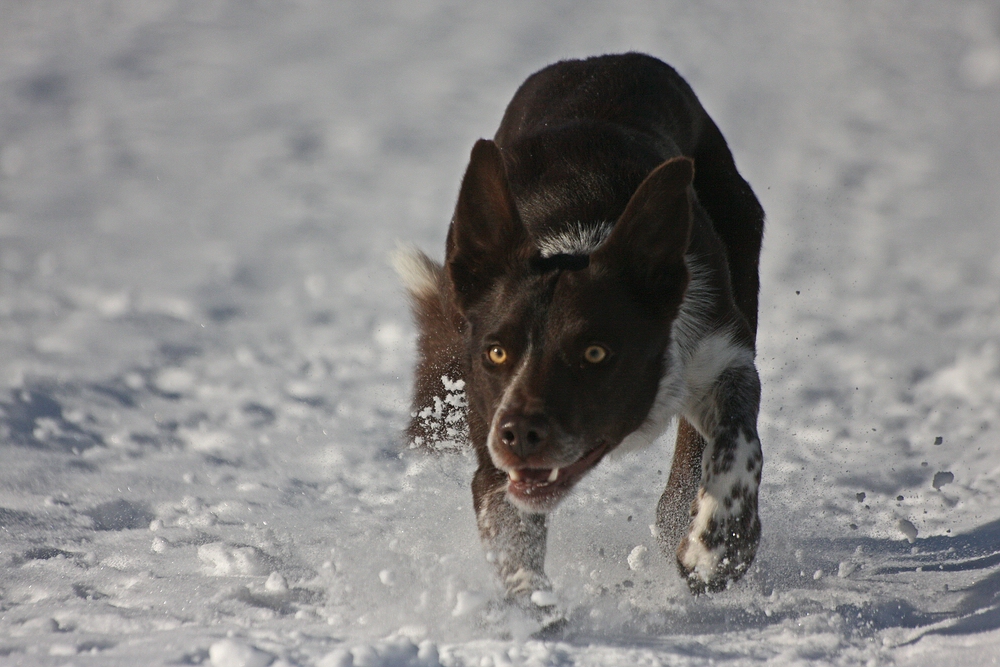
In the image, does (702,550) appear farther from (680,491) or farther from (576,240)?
(576,240)

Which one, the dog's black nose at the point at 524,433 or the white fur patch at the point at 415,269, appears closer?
the dog's black nose at the point at 524,433

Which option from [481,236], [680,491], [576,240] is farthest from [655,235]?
[680,491]

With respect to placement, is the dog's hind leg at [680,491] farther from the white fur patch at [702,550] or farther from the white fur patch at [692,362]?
the white fur patch at [702,550]

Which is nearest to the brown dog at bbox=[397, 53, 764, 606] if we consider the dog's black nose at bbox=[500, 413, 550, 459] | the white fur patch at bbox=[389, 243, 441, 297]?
the dog's black nose at bbox=[500, 413, 550, 459]

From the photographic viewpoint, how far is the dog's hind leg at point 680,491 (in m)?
3.91

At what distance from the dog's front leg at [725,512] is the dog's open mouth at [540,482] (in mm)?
513

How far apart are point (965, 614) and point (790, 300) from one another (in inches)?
134

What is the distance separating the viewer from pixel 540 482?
124 inches

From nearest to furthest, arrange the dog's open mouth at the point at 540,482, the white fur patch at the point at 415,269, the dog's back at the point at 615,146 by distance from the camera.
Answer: the dog's open mouth at the point at 540,482, the dog's back at the point at 615,146, the white fur patch at the point at 415,269

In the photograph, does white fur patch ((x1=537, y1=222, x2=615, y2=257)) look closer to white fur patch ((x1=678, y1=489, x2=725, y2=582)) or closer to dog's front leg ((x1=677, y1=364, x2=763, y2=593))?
dog's front leg ((x1=677, y1=364, x2=763, y2=593))

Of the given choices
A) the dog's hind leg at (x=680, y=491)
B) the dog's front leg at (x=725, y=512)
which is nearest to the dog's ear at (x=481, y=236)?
the dog's front leg at (x=725, y=512)

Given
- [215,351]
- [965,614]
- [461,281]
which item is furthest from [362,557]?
[215,351]

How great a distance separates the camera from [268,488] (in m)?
4.80

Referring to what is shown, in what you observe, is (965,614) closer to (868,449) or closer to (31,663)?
(868,449)
